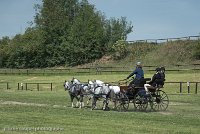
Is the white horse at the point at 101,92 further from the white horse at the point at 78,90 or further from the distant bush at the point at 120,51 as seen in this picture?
the distant bush at the point at 120,51

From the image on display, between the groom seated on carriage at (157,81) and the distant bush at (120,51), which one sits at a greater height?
the distant bush at (120,51)

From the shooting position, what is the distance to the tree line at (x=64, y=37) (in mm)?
93875

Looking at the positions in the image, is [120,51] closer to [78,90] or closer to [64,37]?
[64,37]

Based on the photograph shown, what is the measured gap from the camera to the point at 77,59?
92.8m

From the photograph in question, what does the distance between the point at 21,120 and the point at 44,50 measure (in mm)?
85026

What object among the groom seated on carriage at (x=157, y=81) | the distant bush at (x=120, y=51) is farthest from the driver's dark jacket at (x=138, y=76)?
the distant bush at (x=120, y=51)

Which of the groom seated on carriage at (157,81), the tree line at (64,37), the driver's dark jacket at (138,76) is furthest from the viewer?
the tree line at (64,37)

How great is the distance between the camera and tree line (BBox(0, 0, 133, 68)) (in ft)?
308

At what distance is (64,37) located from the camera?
99312mm

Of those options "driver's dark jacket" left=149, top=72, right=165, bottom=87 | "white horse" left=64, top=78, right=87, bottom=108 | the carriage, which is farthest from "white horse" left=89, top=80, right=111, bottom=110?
"driver's dark jacket" left=149, top=72, right=165, bottom=87

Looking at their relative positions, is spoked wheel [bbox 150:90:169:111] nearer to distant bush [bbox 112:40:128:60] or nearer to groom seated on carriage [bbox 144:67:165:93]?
groom seated on carriage [bbox 144:67:165:93]

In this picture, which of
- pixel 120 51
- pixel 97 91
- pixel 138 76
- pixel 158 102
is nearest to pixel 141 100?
pixel 158 102

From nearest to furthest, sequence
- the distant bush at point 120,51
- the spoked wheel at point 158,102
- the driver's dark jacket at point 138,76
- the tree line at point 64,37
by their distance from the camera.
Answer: the driver's dark jacket at point 138,76 < the spoked wheel at point 158,102 < the distant bush at point 120,51 < the tree line at point 64,37

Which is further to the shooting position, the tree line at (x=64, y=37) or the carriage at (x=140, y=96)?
the tree line at (x=64, y=37)
